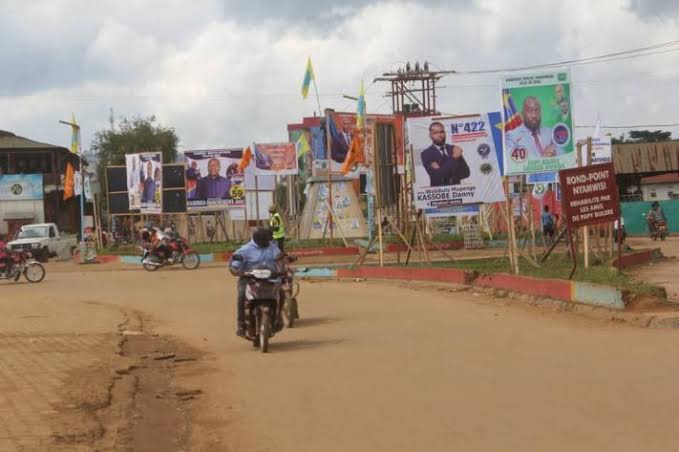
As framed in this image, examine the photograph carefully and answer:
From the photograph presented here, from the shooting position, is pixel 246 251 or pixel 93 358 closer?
pixel 93 358

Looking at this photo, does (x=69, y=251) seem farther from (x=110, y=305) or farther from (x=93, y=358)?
(x=93, y=358)

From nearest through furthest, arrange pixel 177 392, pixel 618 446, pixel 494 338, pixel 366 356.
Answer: pixel 618 446 → pixel 177 392 → pixel 366 356 → pixel 494 338

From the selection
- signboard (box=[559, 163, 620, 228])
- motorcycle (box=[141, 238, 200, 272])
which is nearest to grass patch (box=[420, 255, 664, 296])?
signboard (box=[559, 163, 620, 228])

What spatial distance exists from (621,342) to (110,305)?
37.0 feet

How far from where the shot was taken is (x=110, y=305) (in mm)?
18500

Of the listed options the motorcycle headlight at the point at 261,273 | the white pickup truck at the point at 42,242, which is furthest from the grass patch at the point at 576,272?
the white pickup truck at the point at 42,242

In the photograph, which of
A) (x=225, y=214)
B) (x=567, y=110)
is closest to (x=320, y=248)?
(x=225, y=214)

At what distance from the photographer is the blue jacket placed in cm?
1149

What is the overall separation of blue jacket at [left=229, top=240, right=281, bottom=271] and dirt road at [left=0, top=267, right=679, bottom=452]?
107cm

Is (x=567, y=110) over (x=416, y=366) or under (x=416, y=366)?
over

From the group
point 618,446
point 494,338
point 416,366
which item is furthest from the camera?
point 494,338

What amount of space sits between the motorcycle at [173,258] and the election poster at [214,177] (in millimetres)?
9465

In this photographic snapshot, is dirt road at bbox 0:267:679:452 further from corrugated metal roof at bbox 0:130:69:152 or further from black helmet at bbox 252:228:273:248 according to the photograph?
corrugated metal roof at bbox 0:130:69:152

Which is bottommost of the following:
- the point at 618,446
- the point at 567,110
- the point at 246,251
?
the point at 618,446
